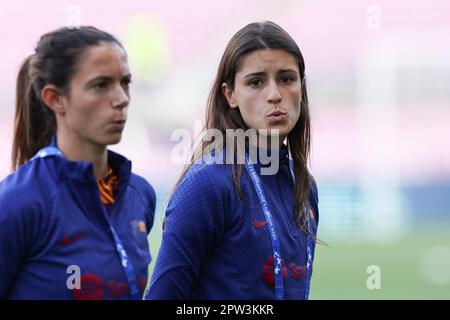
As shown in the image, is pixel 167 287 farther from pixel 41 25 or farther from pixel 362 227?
pixel 41 25

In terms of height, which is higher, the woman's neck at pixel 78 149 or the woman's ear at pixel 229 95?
the woman's ear at pixel 229 95

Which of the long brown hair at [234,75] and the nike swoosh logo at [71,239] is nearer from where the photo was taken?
the nike swoosh logo at [71,239]

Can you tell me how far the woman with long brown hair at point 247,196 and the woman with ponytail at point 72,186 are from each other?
21 centimetres

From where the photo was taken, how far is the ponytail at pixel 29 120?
9.31ft

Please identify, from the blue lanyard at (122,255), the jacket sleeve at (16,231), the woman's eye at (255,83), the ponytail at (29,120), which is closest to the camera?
the jacket sleeve at (16,231)

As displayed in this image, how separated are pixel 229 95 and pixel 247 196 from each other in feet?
1.28

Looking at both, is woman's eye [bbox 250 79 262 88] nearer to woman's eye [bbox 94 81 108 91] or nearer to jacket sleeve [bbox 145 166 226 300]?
jacket sleeve [bbox 145 166 226 300]

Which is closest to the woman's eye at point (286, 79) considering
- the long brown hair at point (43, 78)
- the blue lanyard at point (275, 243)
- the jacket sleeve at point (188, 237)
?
the blue lanyard at point (275, 243)

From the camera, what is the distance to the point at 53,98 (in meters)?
2.74

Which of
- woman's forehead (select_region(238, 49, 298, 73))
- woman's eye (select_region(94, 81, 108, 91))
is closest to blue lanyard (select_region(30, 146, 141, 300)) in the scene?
woman's eye (select_region(94, 81, 108, 91))

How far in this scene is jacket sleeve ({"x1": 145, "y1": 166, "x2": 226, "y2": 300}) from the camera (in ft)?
8.11

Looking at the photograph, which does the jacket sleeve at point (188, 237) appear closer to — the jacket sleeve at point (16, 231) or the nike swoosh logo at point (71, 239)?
the nike swoosh logo at point (71, 239)

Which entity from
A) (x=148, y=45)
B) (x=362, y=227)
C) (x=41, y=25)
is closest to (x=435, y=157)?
(x=362, y=227)

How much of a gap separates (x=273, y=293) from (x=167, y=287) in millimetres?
319
